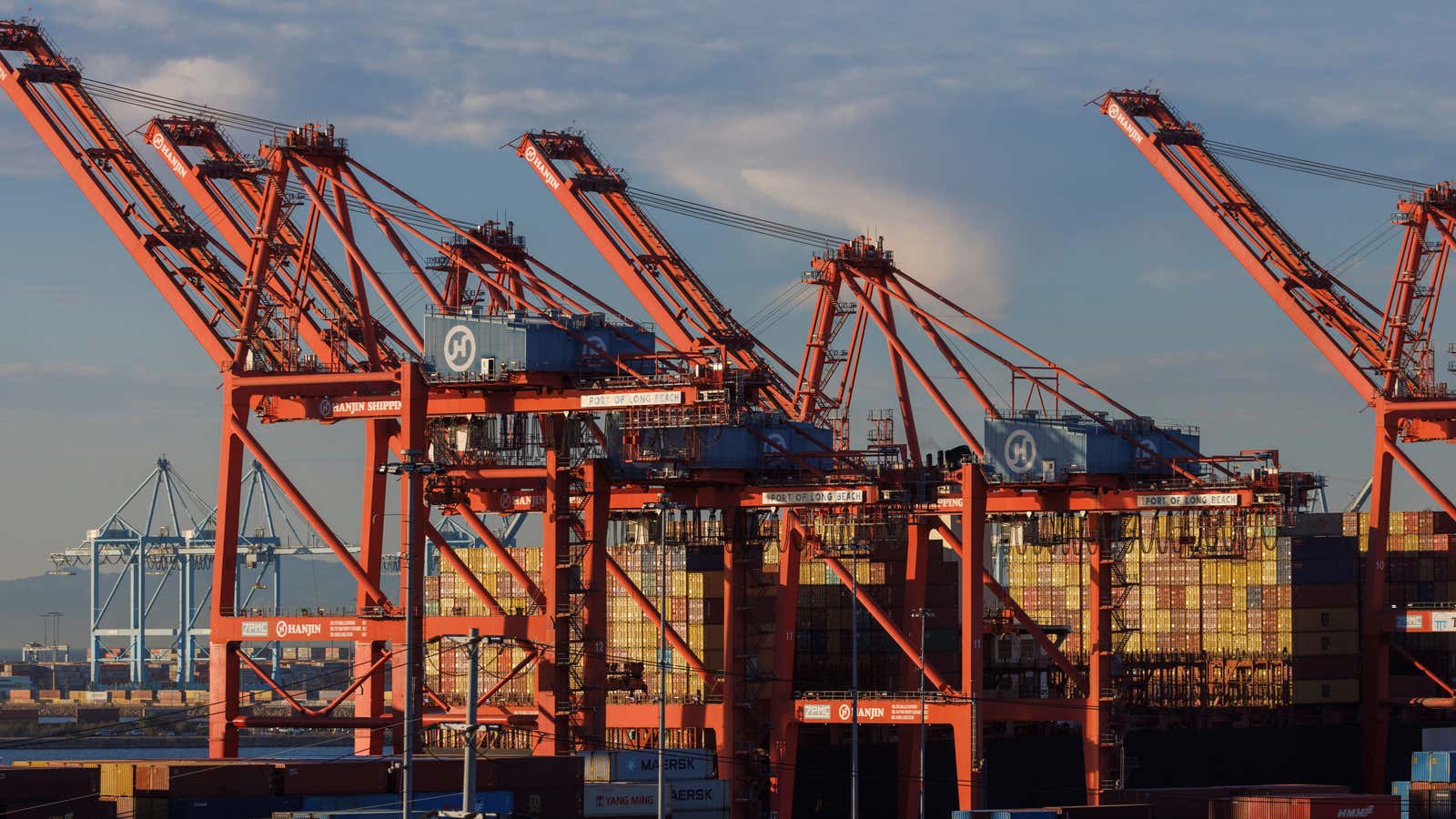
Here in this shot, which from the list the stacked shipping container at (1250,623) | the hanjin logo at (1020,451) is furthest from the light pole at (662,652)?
the stacked shipping container at (1250,623)

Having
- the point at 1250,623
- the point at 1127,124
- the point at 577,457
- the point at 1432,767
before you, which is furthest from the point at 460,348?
the point at 1250,623

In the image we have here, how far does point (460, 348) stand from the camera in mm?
59969

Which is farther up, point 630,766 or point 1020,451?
point 1020,451

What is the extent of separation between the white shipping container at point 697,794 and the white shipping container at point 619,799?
1152 mm

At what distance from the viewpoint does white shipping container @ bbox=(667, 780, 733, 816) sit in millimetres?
59881

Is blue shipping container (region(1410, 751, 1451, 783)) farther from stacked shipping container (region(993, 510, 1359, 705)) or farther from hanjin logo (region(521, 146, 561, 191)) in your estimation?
hanjin logo (region(521, 146, 561, 191))

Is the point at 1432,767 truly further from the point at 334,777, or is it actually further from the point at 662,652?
the point at 334,777

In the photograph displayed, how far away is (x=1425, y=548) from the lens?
87.3 m

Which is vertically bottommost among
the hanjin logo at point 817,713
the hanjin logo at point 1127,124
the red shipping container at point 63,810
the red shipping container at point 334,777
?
the red shipping container at point 63,810

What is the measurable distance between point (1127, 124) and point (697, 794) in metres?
32.9

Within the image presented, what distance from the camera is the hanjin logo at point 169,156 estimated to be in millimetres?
65750

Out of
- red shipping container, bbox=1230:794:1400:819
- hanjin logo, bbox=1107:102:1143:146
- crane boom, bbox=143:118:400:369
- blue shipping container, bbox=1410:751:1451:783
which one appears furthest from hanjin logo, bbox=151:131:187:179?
blue shipping container, bbox=1410:751:1451:783

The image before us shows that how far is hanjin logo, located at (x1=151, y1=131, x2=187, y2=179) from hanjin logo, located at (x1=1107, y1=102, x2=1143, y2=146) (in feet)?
112

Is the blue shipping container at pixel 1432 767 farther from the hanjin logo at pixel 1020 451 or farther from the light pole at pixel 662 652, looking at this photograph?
the light pole at pixel 662 652
